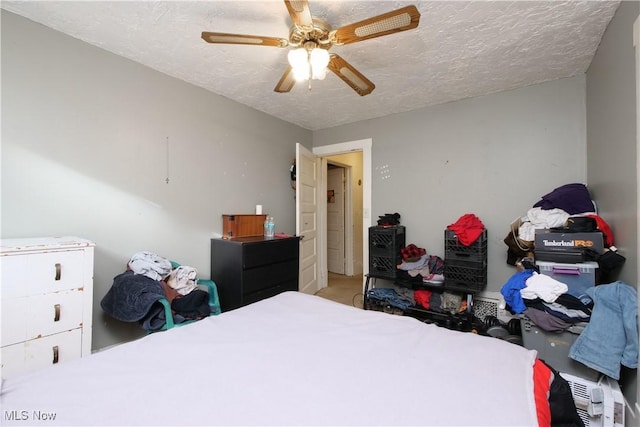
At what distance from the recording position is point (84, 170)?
2.00 m

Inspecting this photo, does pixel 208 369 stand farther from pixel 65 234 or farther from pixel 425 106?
pixel 425 106

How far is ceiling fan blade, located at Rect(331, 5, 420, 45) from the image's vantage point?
126 centimetres

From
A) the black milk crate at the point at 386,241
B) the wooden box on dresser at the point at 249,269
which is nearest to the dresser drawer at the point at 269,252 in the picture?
the wooden box on dresser at the point at 249,269

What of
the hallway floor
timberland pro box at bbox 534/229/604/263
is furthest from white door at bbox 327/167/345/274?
timberland pro box at bbox 534/229/604/263

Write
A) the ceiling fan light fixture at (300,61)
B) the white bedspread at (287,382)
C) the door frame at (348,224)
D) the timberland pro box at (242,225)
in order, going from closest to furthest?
the white bedspread at (287,382) < the ceiling fan light fixture at (300,61) < the timberland pro box at (242,225) < the door frame at (348,224)

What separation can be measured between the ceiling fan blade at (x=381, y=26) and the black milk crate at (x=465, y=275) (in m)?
2.10

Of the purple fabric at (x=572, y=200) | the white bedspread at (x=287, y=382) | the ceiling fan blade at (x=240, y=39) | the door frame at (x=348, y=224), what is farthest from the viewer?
the door frame at (x=348, y=224)

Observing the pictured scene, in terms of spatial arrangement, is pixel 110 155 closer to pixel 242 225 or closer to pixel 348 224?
pixel 242 225

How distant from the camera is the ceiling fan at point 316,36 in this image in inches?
51.6

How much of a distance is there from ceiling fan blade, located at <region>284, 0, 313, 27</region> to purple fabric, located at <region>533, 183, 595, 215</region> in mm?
2234

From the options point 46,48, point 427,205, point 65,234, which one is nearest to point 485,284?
point 427,205

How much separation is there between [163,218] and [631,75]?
3.27 metres

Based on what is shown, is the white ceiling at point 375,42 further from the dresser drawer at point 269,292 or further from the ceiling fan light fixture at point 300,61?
the dresser drawer at point 269,292

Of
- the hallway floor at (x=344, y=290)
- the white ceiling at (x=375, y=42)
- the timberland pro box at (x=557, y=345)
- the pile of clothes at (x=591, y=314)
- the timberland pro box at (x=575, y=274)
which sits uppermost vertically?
the white ceiling at (x=375, y=42)
